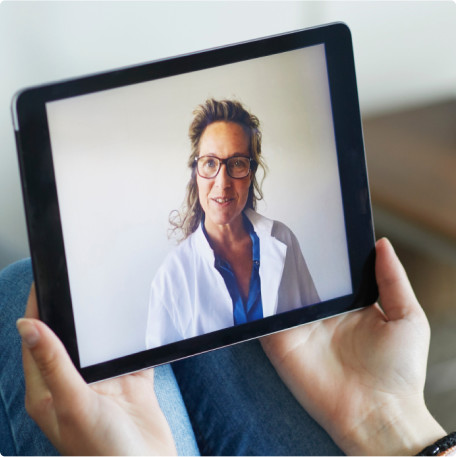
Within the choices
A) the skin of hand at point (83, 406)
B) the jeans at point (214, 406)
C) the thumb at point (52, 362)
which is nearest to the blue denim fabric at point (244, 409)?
the jeans at point (214, 406)

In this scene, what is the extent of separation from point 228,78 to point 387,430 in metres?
0.41

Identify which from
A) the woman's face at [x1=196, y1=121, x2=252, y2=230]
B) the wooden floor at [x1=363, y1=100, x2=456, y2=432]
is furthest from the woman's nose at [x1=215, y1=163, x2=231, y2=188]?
the wooden floor at [x1=363, y1=100, x2=456, y2=432]

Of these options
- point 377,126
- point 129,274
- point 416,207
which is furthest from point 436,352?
point 129,274

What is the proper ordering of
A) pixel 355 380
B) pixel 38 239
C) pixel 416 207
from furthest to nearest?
pixel 416 207, pixel 355 380, pixel 38 239

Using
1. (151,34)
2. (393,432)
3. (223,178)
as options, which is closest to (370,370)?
(393,432)

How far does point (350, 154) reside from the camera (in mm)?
559

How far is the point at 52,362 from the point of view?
1.48ft

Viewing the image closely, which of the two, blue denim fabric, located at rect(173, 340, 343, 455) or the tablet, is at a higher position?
the tablet

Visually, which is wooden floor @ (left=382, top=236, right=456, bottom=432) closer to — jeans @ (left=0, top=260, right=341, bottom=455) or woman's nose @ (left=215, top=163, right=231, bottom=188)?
jeans @ (left=0, top=260, right=341, bottom=455)

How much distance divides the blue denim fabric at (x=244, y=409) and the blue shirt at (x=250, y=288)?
0.12 metres

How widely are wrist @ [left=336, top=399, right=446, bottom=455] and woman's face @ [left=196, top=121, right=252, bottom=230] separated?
0.88ft

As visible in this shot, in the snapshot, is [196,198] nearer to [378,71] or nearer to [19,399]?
[19,399]

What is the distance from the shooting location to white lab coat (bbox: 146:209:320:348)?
51cm

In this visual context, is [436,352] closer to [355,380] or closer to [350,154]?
[355,380]
